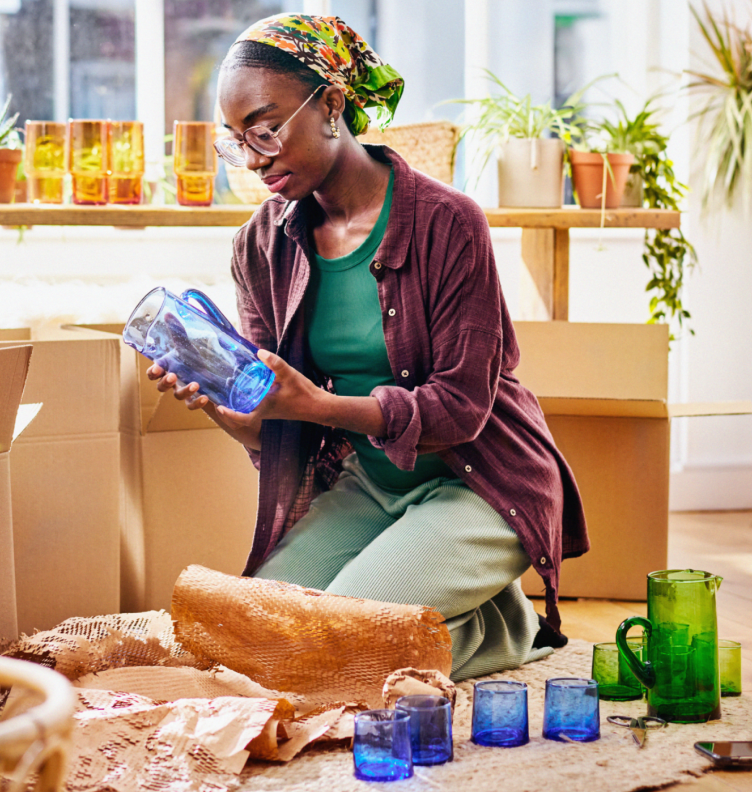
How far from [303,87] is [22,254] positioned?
4.83 feet

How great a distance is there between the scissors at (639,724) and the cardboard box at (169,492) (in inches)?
30.8

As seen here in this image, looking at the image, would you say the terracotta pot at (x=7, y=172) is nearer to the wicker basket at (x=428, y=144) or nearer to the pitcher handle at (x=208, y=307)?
the wicker basket at (x=428, y=144)

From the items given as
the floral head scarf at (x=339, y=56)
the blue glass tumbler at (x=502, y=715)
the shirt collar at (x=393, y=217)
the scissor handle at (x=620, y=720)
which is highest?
the floral head scarf at (x=339, y=56)

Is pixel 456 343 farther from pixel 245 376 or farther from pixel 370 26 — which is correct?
pixel 370 26

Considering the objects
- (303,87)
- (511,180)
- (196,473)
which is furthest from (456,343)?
(511,180)

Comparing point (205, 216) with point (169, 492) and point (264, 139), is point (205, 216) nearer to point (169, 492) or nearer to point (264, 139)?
point (169, 492)

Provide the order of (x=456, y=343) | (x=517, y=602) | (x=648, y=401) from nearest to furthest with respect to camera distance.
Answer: (x=456, y=343)
(x=517, y=602)
(x=648, y=401)

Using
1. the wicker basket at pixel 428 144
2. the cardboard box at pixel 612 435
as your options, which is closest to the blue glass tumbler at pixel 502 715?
the cardboard box at pixel 612 435

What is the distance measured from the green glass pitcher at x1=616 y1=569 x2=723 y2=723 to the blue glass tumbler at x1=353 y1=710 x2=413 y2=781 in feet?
1.04

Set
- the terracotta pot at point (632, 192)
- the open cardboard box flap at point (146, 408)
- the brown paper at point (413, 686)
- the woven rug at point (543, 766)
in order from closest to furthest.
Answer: the woven rug at point (543, 766)
the brown paper at point (413, 686)
the open cardboard box flap at point (146, 408)
the terracotta pot at point (632, 192)

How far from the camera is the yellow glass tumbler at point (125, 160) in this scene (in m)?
1.99

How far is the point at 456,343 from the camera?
146cm

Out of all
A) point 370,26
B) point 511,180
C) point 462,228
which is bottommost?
point 462,228

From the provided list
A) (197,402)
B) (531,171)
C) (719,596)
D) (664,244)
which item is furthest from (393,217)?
(664,244)
